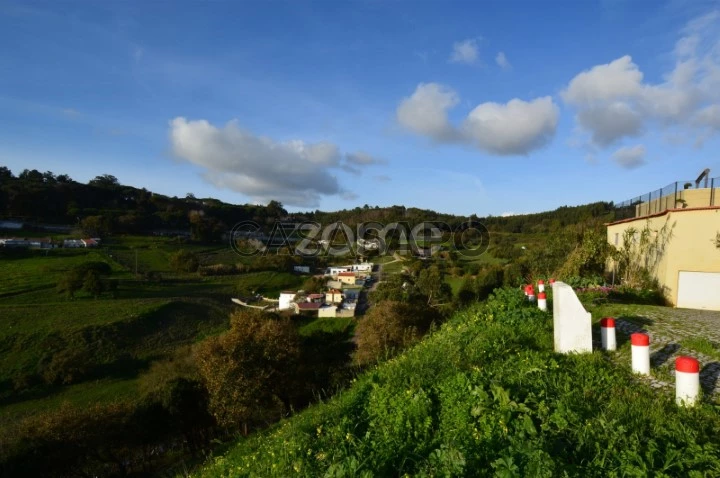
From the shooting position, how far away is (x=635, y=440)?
279cm

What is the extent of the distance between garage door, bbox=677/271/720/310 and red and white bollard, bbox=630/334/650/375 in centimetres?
777

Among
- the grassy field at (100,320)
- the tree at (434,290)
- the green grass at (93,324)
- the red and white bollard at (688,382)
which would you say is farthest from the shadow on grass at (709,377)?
the tree at (434,290)

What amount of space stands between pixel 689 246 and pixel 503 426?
34.9ft

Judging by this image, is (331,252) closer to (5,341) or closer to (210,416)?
(5,341)

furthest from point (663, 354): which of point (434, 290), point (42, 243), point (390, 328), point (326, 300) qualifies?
point (42, 243)

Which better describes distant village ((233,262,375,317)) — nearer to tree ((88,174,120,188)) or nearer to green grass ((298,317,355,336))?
green grass ((298,317,355,336))

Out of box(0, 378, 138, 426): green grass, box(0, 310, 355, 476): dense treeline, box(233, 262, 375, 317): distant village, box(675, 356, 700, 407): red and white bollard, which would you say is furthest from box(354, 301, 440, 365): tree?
box(675, 356, 700, 407): red and white bollard

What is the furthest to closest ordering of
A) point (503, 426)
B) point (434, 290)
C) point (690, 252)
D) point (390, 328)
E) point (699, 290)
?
point (434, 290) < point (390, 328) < point (690, 252) < point (699, 290) < point (503, 426)

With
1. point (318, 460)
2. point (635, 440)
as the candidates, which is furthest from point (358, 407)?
point (635, 440)

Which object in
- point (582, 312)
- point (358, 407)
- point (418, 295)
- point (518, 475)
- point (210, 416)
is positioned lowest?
point (210, 416)

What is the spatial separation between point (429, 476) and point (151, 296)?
42.3m

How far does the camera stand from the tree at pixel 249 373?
14984 mm

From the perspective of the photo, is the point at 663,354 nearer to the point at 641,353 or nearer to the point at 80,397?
the point at 641,353

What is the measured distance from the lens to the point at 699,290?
10195 mm
